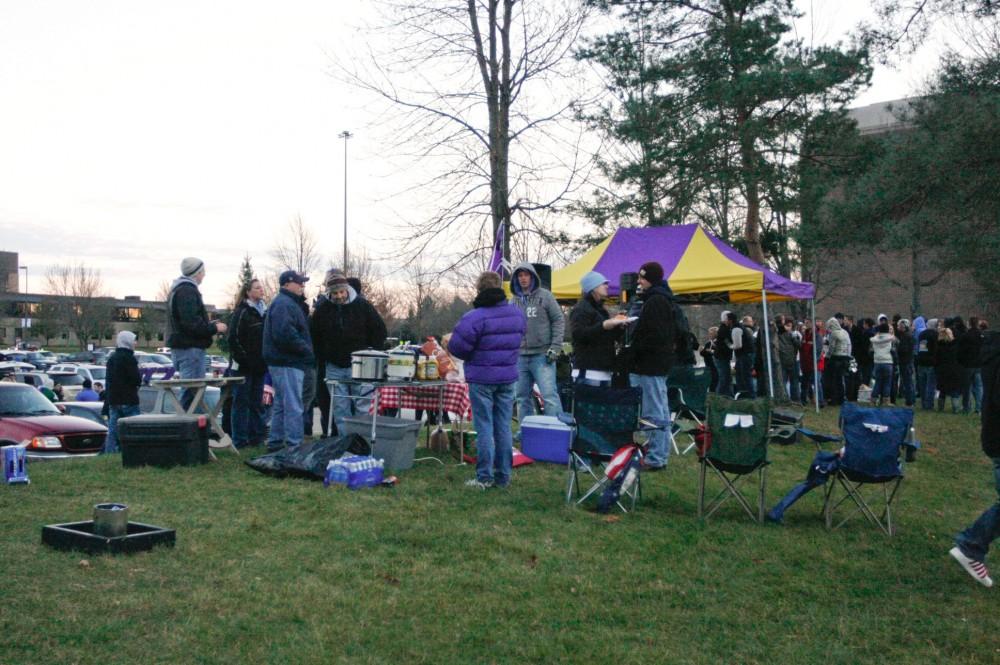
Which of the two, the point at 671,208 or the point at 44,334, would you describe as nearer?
the point at 671,208

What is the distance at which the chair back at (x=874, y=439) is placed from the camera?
6.07 meters

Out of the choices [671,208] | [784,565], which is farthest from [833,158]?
[784,565]

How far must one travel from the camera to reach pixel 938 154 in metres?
14.1

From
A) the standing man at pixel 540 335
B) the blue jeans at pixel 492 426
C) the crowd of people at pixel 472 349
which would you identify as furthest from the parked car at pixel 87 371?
the blue jeans at pixel 492 426

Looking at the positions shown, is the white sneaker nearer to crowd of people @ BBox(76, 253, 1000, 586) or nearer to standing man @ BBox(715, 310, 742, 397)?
crowd of people @ BBox(76, 253, 1000, 586)

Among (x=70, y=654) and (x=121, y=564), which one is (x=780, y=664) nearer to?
(x=70, y=654)

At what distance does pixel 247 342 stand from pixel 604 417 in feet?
14.0

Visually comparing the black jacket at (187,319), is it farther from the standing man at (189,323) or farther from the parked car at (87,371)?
the parked car at (87,371)

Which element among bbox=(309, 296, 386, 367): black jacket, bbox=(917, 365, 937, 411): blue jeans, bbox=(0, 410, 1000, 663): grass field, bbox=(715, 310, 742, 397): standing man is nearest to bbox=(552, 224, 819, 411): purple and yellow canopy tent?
bbox=(715, 310, 742, 397): standing man

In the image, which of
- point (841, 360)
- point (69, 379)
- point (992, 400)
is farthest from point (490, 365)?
point (69, 379)

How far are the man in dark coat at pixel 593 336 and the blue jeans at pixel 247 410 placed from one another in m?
3.51

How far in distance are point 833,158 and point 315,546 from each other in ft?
57.7

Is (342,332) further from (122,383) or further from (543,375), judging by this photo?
(122,383)

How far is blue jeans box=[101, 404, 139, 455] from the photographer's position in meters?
10.2
